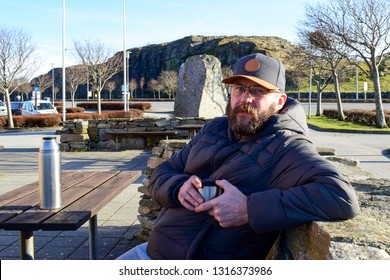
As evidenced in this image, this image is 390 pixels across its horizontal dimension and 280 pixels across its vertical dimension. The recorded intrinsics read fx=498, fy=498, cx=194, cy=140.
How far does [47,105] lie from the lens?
35.3 m

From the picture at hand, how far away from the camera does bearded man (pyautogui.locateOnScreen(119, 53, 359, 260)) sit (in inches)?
72.1

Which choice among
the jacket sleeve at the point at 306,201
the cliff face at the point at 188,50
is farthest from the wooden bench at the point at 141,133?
the cliff face at the point at 188,50

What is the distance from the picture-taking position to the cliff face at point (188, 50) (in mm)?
86175

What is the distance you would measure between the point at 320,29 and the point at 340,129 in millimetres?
7777

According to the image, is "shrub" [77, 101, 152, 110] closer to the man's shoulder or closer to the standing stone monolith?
the standing stone monolith

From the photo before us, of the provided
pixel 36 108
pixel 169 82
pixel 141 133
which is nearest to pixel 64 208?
pixel 141 133

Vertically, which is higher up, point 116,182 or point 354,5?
point 354,5

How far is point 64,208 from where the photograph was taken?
8.76 ft

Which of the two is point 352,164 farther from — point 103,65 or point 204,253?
point 103,65

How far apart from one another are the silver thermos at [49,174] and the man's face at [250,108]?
0.97 metres

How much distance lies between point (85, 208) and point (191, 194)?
80cm

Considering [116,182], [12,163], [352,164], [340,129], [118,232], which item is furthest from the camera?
[340,129]

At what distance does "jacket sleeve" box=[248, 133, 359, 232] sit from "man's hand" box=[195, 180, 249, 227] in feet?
0.15
